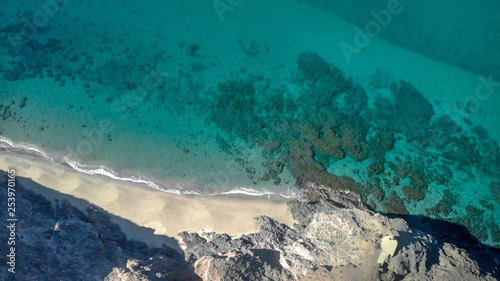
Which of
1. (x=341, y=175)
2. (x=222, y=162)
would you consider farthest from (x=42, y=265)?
(x=341, y=175)

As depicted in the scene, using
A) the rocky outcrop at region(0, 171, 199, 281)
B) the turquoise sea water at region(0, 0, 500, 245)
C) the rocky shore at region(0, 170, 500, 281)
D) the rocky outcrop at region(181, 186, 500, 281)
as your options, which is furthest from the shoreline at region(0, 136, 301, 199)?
the rocky outcrop at region(181, 186, 500, 281)

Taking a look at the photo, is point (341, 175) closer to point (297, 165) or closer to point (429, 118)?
point (297, 165)

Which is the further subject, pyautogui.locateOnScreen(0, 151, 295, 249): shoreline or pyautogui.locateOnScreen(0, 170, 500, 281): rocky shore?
pyautogui.locateOnScreen(0, 151, 295, 249): shoreline

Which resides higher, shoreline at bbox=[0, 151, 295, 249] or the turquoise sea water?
the turquoise sea water

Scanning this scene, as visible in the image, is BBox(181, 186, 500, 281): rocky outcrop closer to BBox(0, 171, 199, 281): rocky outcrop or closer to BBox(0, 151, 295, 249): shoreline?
BBox(0, 151, 295, 249): shoreline

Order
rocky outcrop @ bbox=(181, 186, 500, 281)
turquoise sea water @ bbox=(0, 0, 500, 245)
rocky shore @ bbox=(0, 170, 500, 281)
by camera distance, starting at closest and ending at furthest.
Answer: rocky outcrop @ bbox=(181, 186, 500, 281)
rocky shore @ bbox=(0, 170, 500, 281)
turquoise sea water @ bbox=(0, 0, 500, 245)

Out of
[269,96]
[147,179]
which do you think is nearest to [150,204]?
[147,179]

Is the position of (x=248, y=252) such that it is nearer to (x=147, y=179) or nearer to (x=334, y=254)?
(x=334, y=254)
